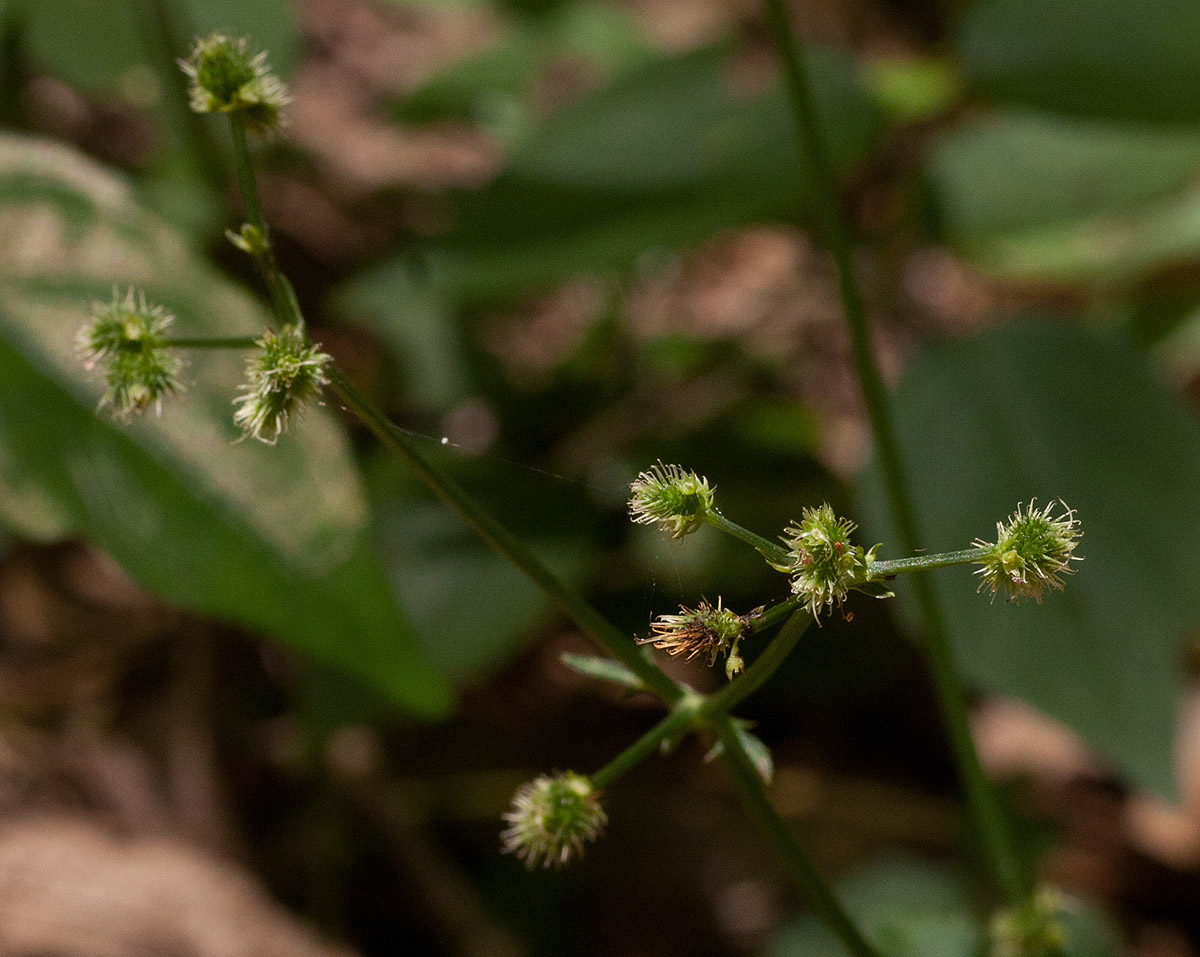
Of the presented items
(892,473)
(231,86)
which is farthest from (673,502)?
(892,473)

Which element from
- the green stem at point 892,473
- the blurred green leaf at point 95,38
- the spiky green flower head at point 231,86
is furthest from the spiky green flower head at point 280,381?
the blurred green leaf at point 95,38

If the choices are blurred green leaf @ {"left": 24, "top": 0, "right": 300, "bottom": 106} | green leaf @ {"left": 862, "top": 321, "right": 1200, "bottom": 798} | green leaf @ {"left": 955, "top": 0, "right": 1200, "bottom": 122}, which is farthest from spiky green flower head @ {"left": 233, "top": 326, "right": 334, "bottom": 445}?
blurred green leaf @ {"left": 24, "top": 0, "right": 300, "bottom": 106}

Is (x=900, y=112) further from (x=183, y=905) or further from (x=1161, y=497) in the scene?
(x=183, y=905)

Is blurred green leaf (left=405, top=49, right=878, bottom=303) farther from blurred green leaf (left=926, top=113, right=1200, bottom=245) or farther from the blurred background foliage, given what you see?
blurred green leaf (left=926, top=113, right=1200, bottom=245)

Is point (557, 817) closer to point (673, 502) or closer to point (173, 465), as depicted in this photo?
point (673, 502)

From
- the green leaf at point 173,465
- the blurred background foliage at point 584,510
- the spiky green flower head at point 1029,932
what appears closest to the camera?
the spiky green flower head at point 1029,932

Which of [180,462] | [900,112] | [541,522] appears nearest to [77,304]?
[180,462]

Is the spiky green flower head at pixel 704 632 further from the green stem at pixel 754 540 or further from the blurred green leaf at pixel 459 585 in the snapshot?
the blurred green leaf at pixel 459 585
